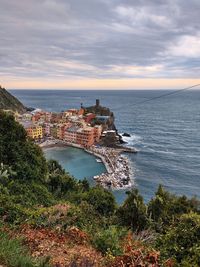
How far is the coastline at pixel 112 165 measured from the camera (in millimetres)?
37531

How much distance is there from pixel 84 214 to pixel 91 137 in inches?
1851

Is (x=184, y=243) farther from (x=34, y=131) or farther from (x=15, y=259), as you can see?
(x=34, y=131)

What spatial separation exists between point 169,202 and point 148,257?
1261 cm

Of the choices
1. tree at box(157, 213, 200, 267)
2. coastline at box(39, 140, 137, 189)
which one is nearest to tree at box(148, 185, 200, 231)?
tree at box(157, 213, 200, 267)

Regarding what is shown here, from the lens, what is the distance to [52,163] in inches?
994

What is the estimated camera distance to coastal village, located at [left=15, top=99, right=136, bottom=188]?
40781 millimetres

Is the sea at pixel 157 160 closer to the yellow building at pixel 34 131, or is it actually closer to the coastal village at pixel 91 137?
the coastal village at pixel 91 137

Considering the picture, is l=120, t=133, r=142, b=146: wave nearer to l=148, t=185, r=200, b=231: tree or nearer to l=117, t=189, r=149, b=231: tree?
l=148, t=185, r=200, b=231: tree

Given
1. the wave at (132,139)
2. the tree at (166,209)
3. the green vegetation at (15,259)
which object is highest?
the green vegetation at (15,259)

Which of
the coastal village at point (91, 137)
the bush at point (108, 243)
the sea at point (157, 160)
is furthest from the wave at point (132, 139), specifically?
the bush at point (108, 243)

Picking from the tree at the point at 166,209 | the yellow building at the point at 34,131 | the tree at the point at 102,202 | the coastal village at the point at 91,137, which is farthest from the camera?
the yellow building at the point at 34,131

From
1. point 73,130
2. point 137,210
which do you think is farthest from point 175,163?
point 137,210

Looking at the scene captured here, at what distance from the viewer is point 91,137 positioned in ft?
190

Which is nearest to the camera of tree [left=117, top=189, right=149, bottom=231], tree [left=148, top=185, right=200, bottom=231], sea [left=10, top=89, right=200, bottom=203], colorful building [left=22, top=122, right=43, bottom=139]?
tree [left=117, top=189, right=149, bottom=231]
